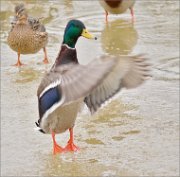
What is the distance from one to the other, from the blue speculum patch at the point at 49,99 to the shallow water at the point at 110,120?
1.69 ft

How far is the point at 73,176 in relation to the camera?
18.2 ft

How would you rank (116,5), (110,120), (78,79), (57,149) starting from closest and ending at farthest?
(78,79), (57,149), (110,120), (116,5)

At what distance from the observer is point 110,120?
672cm

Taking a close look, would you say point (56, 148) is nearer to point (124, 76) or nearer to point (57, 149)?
point (57, 149)

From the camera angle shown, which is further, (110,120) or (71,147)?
(110,120)

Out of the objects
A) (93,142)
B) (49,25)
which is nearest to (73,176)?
(93,142)

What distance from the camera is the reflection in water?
928cm

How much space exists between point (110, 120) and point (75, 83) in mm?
1986

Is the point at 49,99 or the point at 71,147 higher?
the point at 49,99

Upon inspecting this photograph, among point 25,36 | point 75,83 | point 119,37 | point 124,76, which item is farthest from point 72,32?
point 119,37

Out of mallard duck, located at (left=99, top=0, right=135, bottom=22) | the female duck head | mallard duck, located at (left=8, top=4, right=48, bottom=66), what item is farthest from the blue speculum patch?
mallard duck, located at (left=99, top=0, right=135, bottom=22)

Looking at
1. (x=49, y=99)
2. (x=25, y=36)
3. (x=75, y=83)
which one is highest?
(x=75, y=83)

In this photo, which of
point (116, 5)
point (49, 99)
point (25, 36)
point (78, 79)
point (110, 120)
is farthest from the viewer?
point (116, 5)

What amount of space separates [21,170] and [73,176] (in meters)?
0.44
